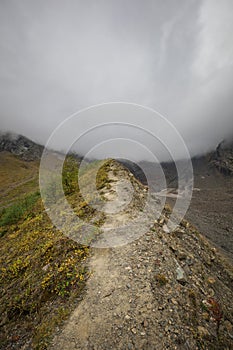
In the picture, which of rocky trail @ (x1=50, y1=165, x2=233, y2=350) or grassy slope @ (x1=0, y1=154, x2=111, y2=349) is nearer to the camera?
rocky trail @ (x1=50, y1=165, x2=233, y2=350)

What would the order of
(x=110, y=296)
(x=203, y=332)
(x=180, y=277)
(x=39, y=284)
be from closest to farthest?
(x=203, y=332), (x=110, y=296), (x=39, y=284), (x=180, y=277)

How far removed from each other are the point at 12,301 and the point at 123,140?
9.68 meters

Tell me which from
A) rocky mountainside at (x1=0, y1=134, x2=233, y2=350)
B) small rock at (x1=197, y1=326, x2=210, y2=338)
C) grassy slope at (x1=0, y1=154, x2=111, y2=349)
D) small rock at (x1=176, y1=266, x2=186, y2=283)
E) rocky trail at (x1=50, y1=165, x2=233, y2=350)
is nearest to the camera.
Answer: rocky trail at (x1=50, y1=165, x2=233, y2=350)

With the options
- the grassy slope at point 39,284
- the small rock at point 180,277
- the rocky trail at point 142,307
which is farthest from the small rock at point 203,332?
the grassy slope at point 39,284

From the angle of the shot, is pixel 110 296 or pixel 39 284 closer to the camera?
pixel 110 296

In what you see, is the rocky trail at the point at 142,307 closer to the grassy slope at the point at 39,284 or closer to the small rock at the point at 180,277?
the small rock at the point at 180,277

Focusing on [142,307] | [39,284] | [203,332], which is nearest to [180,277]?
[203,332]

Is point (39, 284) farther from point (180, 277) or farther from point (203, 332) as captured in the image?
point (203, 332)

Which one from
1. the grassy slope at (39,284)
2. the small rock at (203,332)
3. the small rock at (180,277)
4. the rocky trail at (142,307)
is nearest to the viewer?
the rocky trail at (142,307)

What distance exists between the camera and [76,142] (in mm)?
9742

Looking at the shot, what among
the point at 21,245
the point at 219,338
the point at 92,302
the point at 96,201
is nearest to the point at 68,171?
the point at 96,201

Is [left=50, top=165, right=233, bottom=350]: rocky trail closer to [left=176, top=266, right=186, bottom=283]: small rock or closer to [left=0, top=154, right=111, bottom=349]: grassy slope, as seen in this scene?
[left=176, top=266, right=186, bottom=283]: small rock

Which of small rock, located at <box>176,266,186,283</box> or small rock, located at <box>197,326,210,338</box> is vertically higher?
small rock, located at <box>176,266,186,283</box>

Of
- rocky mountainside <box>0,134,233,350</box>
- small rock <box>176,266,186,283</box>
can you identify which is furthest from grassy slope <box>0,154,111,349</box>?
small rock <box>176,266,186,283</box>
